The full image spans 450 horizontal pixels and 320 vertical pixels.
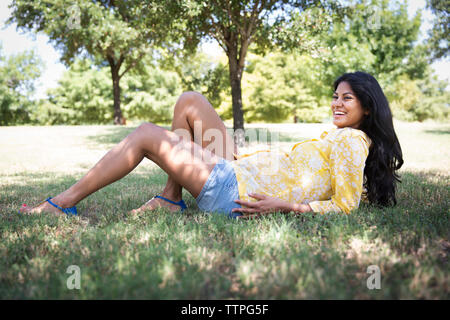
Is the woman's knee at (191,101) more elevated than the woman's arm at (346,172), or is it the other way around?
the woman's knee at (191,101)

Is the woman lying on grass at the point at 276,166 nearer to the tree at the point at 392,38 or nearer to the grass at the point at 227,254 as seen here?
the grass at the point at 227,254

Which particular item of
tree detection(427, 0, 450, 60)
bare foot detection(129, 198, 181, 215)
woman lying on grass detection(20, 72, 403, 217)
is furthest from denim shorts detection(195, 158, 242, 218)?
tree detection(427, 0, 450, 60)

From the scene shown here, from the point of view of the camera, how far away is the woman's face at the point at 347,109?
277 centimetres

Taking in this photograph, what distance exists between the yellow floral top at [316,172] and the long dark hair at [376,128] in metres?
0.12

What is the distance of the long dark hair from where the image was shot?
272cm

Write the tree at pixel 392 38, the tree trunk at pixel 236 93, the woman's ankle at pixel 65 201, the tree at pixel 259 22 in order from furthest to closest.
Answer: the tree at pixel 392 38 < the tree trunk at pixel 236 93 < the tree at pixel 259 22 < the woman's ankle at pixel 65 201

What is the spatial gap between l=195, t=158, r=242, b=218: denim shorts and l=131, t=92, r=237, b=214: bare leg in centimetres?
50

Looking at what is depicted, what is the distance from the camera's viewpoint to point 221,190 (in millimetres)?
2791

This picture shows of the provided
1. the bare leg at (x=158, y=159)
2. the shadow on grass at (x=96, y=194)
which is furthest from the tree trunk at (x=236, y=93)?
the bare leg at (x=158, y=159)

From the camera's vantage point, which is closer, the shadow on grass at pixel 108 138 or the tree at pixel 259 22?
the tree at pixel 259 22

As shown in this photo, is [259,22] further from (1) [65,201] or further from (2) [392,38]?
(2) [392,38]

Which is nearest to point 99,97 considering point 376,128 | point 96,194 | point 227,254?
point 96,194

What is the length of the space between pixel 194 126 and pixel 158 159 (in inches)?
25.4

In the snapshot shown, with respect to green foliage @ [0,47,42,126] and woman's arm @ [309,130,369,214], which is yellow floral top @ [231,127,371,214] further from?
green foliage @ [0,47,42,126]
